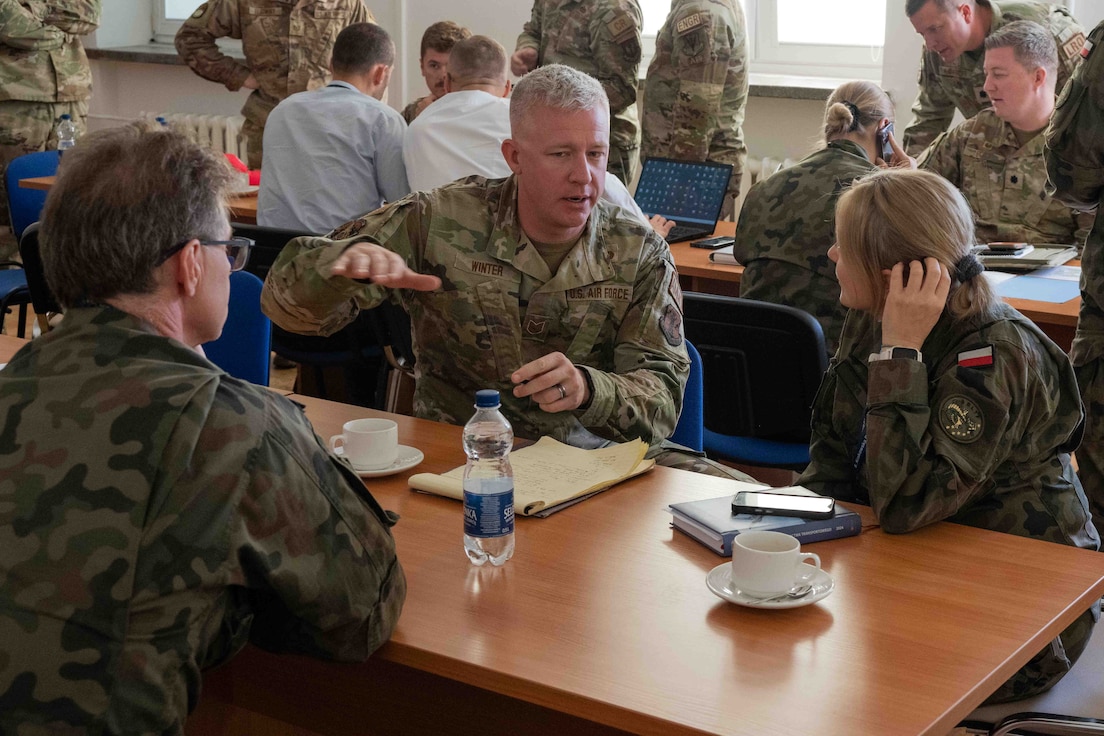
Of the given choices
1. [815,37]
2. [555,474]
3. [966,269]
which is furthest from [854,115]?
[815,37]

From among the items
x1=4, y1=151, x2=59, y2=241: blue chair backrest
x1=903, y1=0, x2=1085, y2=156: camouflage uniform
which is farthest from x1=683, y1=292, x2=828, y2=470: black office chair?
x1=4, y1=151, x2=59, y2=241: blue chair backrest

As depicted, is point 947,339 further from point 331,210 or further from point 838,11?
point 838,11

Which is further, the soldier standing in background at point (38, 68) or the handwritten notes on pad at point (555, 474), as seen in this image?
the soldier standing in background at point (38, 68)

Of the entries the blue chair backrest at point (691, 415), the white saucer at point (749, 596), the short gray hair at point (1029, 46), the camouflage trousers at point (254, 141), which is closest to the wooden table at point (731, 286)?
the short gray hair at point (1029, 46)

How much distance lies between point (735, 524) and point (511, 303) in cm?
80

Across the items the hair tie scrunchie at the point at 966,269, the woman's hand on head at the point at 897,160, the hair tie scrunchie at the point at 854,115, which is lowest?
the hair tie scrunchie at the point at 966,269

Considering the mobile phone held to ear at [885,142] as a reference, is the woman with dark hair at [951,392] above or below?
below

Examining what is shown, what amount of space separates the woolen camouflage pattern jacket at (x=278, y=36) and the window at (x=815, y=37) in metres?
1.79

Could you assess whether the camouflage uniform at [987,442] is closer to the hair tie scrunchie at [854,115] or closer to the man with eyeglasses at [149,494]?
the man with eyeglasses at [149,494]

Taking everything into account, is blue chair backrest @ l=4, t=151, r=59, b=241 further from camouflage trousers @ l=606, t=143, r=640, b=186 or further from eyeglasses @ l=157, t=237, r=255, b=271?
eyeglasses @ l=157, t=237, r=255, b=271

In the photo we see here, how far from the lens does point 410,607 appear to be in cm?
142

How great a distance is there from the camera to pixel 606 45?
5.23 metres

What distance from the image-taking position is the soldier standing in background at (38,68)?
6160 mm

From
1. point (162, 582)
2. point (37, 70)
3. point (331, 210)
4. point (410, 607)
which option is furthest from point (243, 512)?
point (37, 70)
